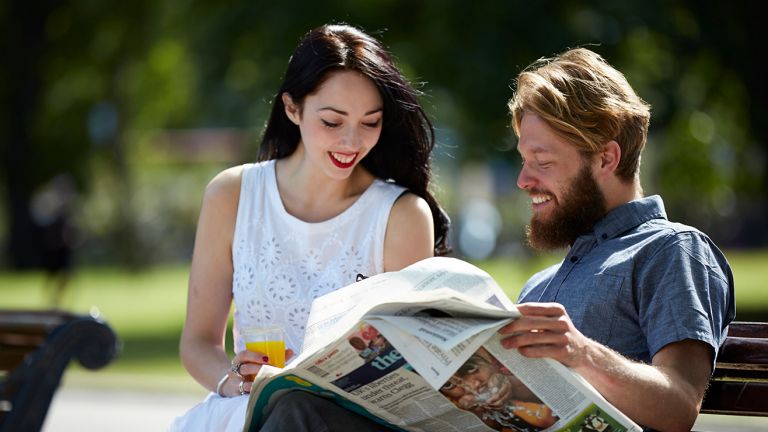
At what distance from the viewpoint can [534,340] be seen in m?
2.42

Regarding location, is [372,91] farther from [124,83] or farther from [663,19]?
[124,83]

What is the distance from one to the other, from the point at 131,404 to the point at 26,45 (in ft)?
66.0

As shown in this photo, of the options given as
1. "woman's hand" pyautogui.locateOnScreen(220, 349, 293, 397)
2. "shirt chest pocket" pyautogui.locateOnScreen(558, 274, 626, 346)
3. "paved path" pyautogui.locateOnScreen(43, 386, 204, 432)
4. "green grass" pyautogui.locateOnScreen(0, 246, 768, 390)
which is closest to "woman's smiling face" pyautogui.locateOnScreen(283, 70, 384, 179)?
"woman's hand" pyautogui.locateOnScreen(220, 349, 293, 397)

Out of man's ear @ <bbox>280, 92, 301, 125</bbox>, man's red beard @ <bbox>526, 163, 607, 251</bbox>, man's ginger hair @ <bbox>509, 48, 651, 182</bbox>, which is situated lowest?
man's red beard @ <bbox>526, 163, 607, 251</bbox>

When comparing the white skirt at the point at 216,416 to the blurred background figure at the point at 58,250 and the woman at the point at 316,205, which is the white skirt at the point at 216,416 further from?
the blurred background figure at the point at 58,250

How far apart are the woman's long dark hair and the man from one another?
0.56 metres

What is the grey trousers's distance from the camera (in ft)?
8.81

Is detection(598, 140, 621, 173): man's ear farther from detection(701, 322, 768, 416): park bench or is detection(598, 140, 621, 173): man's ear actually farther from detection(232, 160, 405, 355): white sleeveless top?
detection(232, 160, 405, 355): white sleeveless top

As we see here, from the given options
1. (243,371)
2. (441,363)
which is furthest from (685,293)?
(243,371)

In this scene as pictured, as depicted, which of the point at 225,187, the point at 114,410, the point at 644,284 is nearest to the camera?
the point at 644,284

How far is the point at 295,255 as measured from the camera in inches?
152

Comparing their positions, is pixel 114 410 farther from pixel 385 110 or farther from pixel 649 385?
pixel 649 385

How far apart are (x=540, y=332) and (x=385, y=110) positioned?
149 cm

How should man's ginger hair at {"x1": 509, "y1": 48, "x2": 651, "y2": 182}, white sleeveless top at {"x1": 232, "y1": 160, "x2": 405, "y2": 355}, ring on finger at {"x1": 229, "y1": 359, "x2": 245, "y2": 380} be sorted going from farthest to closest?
1. white sleeveless top at {"x1": 232, "y1": 160, "x2": 405, "y2": 355}
2. ring on finger at {"x1": 229, "y1": 359, "x2": 245, "y2": 380}
3. man's ginger hair at {"x1": 509, "y1": 48, "x2": 651, "y2": 182}
